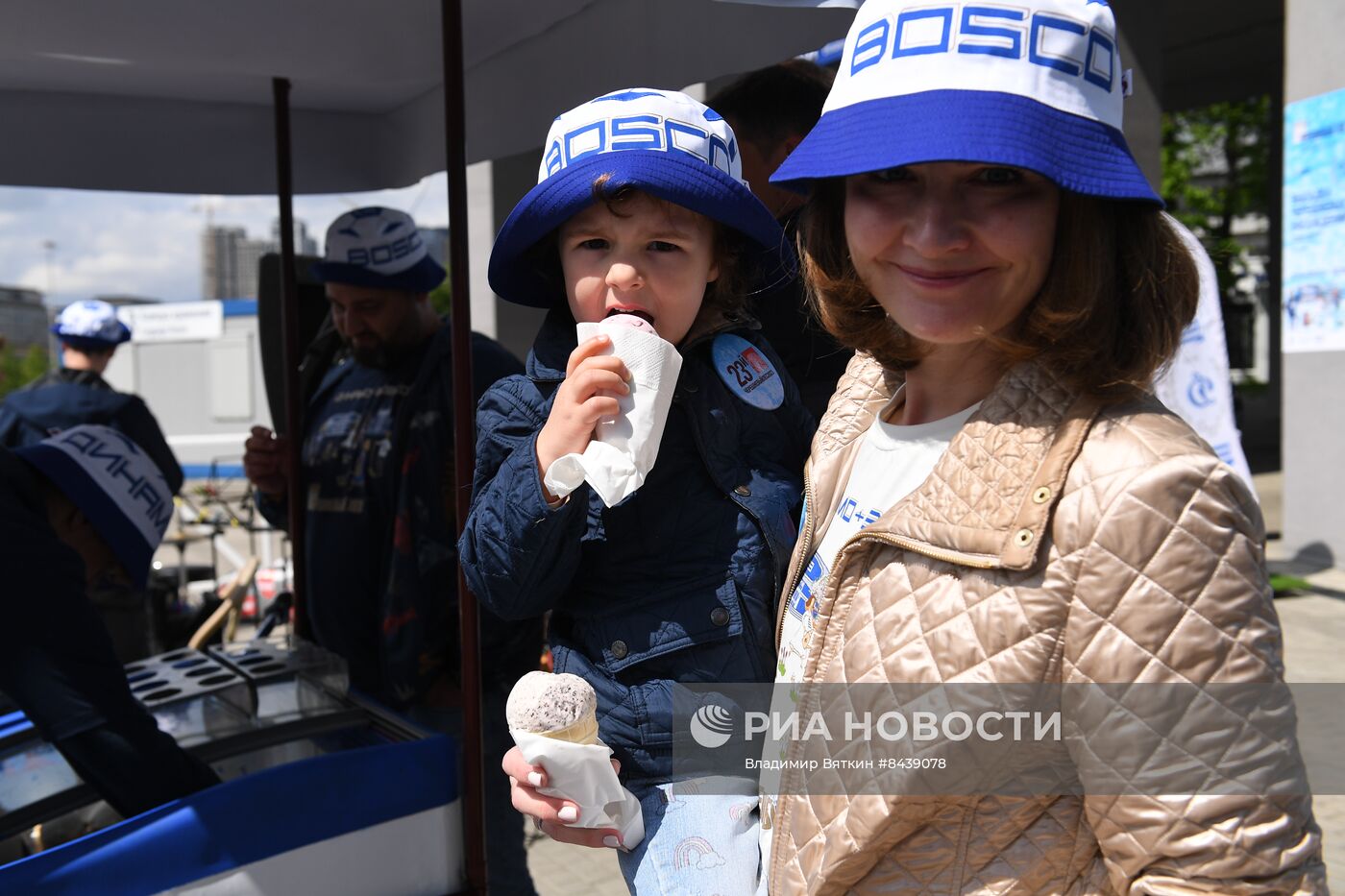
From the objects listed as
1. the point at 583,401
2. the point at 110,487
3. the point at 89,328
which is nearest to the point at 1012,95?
the point at 583,401

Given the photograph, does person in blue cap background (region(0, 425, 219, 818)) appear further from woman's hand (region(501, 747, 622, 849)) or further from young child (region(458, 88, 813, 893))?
woman's hand (region(501, 747, 622, 849))

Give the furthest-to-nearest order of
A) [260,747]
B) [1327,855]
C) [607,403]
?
1. [1327,855]
2. [260,747]
3. [607,403]

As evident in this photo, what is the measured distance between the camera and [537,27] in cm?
279

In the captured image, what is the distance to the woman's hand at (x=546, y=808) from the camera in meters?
1.28

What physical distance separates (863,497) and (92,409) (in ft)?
18.3

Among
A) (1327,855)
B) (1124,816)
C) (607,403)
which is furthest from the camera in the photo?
(1327,855)

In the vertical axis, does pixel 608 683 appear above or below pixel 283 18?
below

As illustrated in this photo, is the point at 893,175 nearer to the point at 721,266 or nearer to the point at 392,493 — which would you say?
the point at 721,266

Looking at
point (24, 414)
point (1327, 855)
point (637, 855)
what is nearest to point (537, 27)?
point (637, 855)

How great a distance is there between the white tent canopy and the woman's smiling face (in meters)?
1.36

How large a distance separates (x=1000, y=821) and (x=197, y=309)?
1620 cm

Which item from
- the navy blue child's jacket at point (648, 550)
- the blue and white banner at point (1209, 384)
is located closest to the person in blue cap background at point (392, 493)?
the navy blue child's jacket at point (648, 550)

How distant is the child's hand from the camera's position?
1.36 metres

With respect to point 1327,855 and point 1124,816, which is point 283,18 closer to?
point 1124,816
